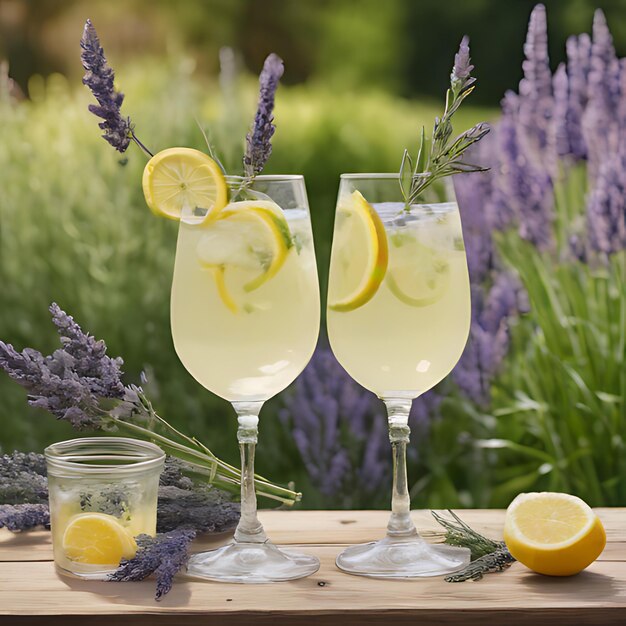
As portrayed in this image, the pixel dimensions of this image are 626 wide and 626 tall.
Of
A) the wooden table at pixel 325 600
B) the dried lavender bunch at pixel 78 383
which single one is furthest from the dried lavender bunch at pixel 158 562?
the dried lavender bunch at pixel 78 383

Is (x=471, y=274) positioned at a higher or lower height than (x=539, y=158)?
lower

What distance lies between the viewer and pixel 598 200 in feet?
9.75

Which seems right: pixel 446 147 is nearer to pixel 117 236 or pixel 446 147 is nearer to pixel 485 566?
pixel 485 566

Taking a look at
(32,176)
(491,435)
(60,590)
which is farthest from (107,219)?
(60,590)

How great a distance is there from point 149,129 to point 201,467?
237 centimetres

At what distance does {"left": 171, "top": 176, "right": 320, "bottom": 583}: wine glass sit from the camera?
1548 mm

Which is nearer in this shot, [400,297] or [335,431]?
[400,297]

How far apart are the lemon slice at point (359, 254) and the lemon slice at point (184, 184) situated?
184mm

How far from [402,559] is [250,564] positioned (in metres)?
0.21

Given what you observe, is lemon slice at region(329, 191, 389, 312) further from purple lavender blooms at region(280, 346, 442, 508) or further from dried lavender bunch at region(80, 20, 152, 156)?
purple lavender blooms at region(280, 346, 442, 508)

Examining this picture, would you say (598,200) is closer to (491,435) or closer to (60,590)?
(491,435)

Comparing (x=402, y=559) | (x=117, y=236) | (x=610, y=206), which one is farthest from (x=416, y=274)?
(x=117, y=236)

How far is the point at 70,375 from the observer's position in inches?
65.1

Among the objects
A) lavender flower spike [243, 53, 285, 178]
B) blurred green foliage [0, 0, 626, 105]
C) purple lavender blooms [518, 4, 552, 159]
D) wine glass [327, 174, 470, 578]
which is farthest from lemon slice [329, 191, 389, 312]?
blurred green foliage [0, 0, 626, 105]
